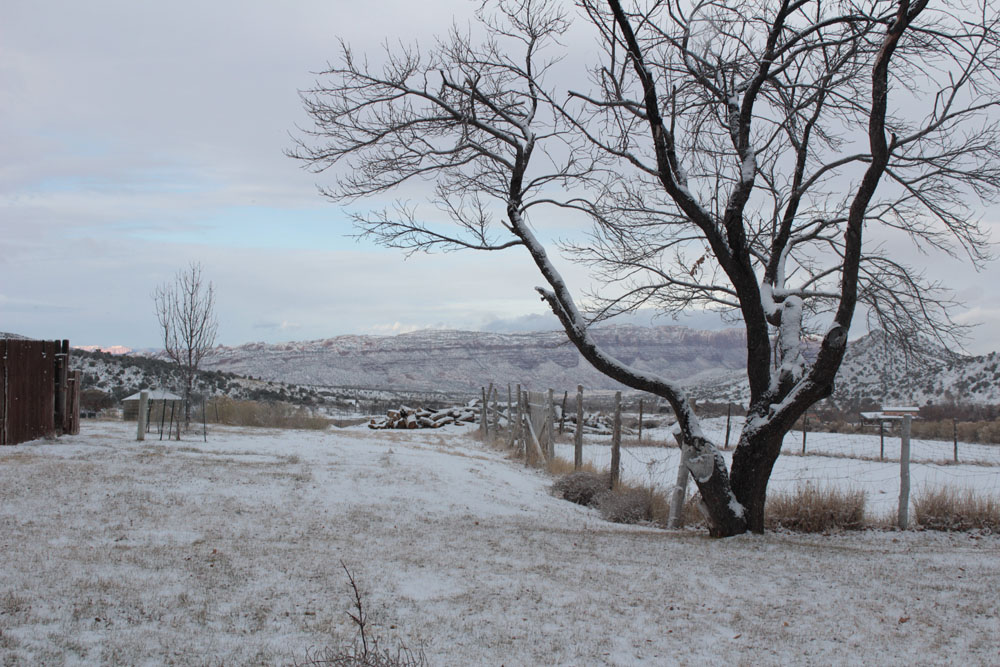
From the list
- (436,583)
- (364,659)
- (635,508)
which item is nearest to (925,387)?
(635,508)

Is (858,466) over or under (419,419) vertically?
over

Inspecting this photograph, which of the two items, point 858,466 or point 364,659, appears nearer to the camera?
point 364,659

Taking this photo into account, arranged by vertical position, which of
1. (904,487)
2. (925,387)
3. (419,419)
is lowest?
(419,419)

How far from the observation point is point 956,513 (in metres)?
9.69

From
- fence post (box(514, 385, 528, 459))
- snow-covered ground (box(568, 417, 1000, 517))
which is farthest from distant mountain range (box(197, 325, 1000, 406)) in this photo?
fence post (box(514, 385, 528, 459))

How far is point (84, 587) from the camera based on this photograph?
452 cm

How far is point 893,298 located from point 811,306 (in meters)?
1.87

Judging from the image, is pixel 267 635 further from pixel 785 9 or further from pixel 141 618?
pixel 785 9

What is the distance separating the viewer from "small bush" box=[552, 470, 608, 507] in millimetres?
11320

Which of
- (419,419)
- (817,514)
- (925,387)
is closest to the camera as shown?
(817,514)

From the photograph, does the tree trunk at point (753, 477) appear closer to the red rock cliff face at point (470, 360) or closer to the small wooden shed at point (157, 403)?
the small wooden shed at point (157, 403)

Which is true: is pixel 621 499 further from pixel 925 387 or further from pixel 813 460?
pixel 925 387

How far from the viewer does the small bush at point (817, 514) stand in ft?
30.9

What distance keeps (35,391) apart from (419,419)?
16011 millimetres
